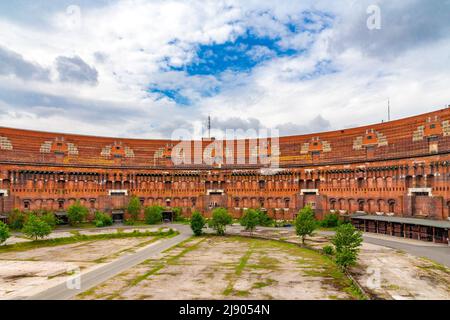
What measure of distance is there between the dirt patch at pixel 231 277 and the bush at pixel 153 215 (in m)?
30.7

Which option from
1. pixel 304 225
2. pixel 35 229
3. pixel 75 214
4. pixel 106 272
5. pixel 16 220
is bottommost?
pixel 106 272

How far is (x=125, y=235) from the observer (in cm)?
5441

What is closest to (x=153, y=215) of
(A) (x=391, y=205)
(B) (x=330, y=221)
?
(B) (x=330, y=221)

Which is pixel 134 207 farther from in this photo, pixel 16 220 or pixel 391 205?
pixel 391 205

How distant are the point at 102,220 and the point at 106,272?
39.5 metres

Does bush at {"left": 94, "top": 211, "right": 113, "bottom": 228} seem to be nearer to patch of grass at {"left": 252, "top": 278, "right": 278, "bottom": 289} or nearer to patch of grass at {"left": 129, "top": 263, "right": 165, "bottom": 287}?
patch of grass at {"left": 129, "top": 263, "right": 165, "bottom": 287}

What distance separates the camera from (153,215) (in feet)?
233

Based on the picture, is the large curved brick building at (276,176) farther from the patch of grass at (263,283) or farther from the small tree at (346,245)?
the patch of grass at (263,283)

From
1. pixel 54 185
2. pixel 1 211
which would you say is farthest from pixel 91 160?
pixel 1 211

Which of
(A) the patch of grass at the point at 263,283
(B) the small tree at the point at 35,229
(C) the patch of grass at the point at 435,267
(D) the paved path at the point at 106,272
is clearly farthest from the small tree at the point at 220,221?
(C) the patch of grass at the point at 435,267

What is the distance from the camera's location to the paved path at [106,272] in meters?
24.1
